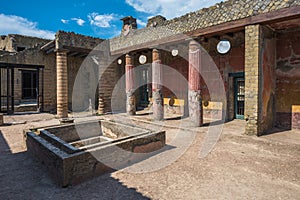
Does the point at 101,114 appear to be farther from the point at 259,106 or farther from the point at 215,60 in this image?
the point at 259,106

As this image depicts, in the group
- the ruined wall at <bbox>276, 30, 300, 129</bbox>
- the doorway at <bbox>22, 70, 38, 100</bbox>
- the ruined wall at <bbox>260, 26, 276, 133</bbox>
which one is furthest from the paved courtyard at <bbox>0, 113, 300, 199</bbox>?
the doorway at <bbox>22, 70, 38, 100</bbox>

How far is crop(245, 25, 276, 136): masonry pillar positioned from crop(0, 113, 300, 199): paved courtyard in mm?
634

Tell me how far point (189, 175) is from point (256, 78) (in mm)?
4202

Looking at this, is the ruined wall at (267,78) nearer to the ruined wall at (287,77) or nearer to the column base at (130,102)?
the ruined wall at (287,77)

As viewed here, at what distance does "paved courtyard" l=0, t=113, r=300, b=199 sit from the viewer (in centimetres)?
309

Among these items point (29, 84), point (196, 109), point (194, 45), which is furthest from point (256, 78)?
point (29, 84)

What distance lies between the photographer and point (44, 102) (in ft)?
40.2

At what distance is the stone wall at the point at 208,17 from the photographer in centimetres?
586

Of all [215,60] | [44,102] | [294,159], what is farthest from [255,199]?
[44,102]

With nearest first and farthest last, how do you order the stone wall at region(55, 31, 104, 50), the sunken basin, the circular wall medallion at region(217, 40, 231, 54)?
1. the sunken basin
2. the circular wall medallion at region(217, 40, 231, 54)
3. the stone wall at region(55, 31, 104, 50)

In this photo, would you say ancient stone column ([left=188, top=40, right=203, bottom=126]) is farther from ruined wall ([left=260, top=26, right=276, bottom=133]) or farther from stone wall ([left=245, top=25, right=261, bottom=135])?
ruined wall ([left=260, top=26, right=276, bottom=133])

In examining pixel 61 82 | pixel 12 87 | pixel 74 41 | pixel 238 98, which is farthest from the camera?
pixel 12 87

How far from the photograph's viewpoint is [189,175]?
372cm

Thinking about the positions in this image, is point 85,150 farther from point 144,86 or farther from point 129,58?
point 144,86
